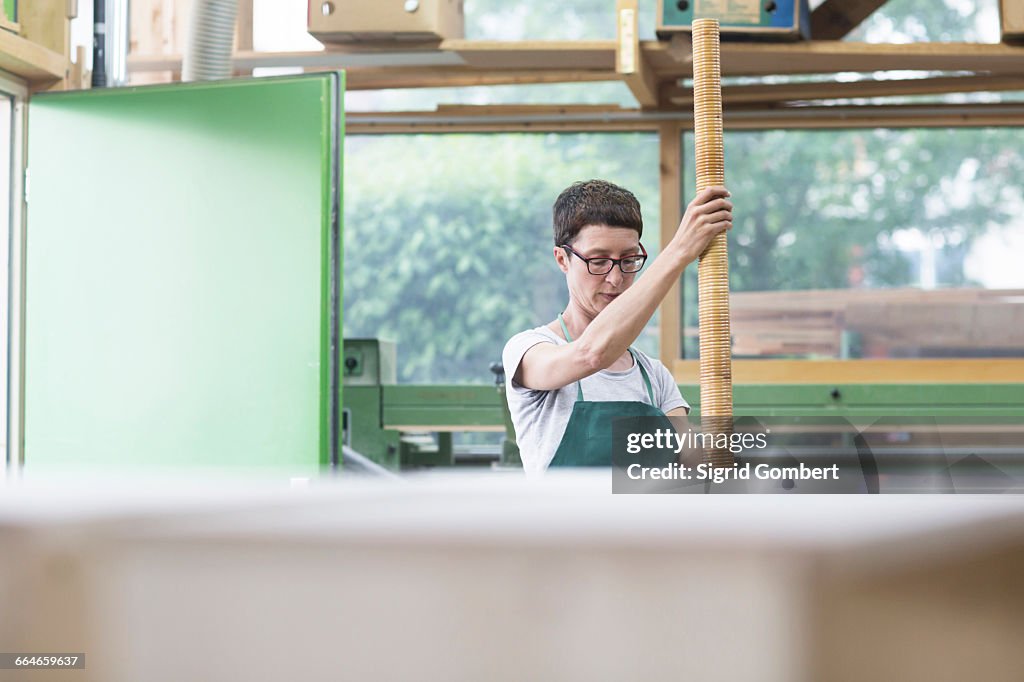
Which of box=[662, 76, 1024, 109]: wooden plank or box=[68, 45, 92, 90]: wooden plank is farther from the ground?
box=[662, 76, 1024, 109]: wooden plank

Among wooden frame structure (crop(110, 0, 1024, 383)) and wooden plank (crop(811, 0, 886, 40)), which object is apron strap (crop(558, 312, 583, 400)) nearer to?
wooden frame structure (crop(110, 0, 1024, 383))

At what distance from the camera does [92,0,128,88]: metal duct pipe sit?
3.46m

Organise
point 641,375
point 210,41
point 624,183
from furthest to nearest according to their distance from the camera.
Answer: point 624,183 < point 210,41 < point 641,375

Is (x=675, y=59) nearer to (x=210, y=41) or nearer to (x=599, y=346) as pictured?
(x=210, y=41)

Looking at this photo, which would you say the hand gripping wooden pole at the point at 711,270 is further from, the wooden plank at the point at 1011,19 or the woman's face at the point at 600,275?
the wooden plank at the point at 1011,19

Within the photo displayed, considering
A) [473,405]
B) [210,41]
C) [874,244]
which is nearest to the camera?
[210,41]

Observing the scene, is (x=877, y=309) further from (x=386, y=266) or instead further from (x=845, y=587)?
(x=845, y=587)

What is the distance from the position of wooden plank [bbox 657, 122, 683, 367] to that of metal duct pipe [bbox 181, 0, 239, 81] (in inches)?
64.5

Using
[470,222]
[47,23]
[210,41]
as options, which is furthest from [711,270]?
[470,222]

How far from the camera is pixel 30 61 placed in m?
3.13

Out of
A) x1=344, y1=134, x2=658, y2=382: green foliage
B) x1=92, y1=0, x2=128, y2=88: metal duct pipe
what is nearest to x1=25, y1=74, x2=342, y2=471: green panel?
x1=92, y1=0, x2=128, y2=88: metal duct pipe

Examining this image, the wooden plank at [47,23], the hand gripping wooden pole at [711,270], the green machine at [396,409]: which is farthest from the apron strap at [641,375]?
the wooden plank at [47,23]

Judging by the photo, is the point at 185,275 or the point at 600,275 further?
the point at 185,275

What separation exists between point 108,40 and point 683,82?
203cm
